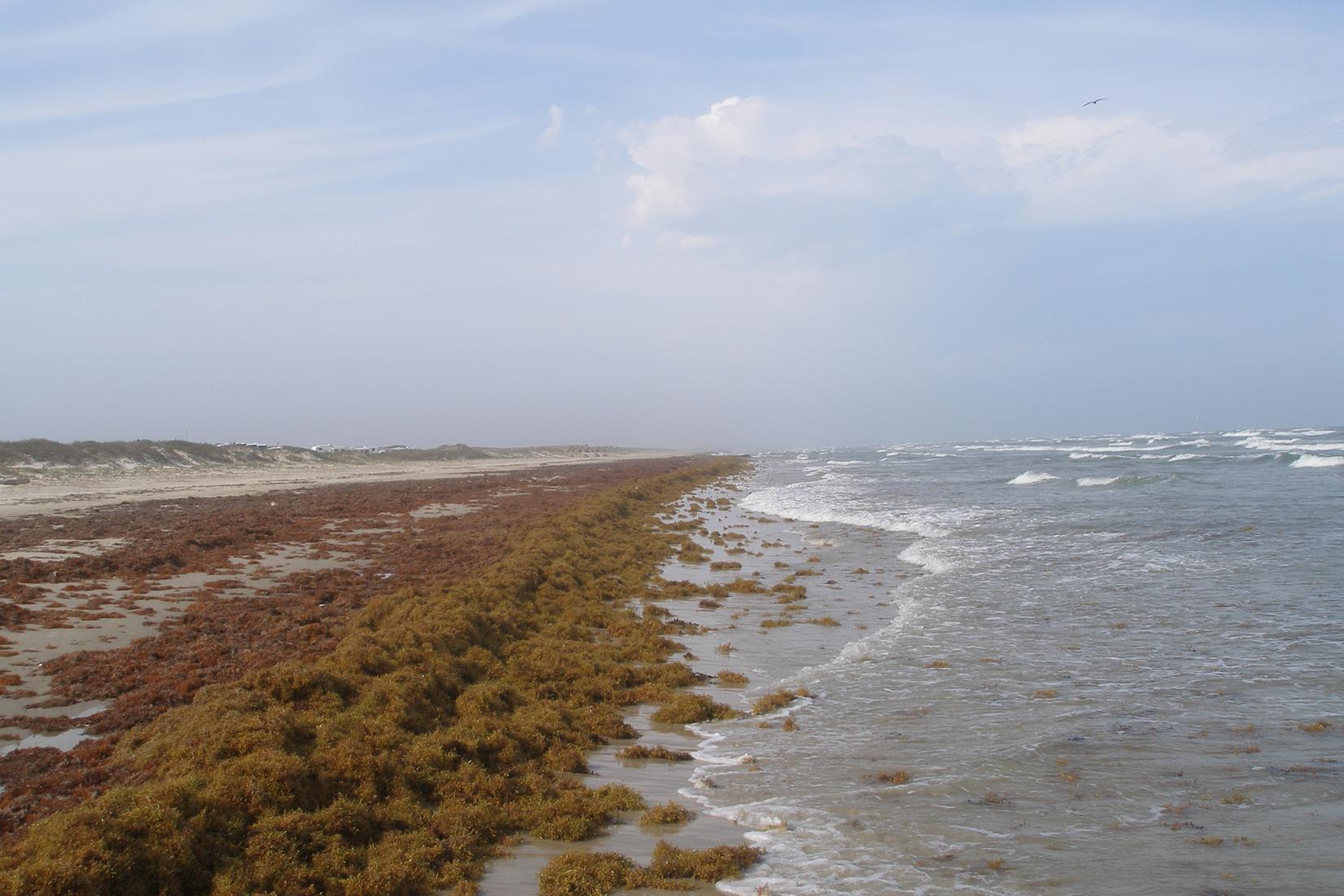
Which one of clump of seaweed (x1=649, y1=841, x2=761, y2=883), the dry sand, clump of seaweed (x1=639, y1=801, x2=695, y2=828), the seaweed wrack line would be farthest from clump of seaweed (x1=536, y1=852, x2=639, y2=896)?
the dry sand

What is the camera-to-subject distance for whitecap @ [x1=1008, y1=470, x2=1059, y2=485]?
40206mm

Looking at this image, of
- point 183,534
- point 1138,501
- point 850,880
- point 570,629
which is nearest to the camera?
point 850,880

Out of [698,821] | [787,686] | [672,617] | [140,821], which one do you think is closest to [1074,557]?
[672,617]

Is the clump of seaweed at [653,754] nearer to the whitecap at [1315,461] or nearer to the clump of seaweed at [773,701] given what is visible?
the clump of seaweed at [773,701]

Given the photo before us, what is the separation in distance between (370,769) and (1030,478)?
4107 centimetres

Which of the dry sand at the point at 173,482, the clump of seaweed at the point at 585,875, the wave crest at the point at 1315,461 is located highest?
the dry sand at the point at 173,482

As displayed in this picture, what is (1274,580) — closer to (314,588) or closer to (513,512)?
(314,588)

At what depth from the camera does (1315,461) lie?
42.2 m

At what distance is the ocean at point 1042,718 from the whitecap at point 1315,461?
85.9ft

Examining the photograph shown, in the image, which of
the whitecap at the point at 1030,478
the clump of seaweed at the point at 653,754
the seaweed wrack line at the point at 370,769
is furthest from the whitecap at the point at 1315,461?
the clump of seaweed at the point at 653,754

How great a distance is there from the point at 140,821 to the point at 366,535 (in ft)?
62.6

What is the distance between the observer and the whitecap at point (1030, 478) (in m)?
40.2

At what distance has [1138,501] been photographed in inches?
1123

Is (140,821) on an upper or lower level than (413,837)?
upper
